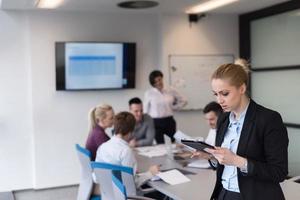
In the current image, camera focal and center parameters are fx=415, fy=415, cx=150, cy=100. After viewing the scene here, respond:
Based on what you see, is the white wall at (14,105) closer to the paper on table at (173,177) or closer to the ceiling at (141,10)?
the ceiling at (141,10)

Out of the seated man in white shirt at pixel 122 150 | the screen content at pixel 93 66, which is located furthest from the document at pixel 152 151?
the screen content at pixel 93 66

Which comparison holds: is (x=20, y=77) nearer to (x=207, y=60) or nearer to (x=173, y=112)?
(x=173, y=112)

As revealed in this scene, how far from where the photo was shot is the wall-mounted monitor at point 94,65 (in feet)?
18.5

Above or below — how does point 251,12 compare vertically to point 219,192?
above

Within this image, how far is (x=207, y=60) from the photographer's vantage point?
6.30 meters

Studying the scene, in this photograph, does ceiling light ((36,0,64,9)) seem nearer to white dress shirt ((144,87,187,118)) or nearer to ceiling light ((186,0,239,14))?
white dress shirt ((144,87,187,118))

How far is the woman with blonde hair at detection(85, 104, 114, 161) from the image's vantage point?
3.80 m

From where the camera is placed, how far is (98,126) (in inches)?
154

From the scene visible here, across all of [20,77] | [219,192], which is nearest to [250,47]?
[20,77]

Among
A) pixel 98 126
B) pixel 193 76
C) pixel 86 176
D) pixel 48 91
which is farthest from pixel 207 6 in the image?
pixel 86 176

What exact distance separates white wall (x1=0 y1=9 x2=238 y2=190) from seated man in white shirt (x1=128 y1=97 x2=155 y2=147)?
1338mm

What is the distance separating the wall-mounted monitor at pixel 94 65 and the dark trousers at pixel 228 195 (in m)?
4.01

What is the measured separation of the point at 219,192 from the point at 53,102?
13.3 feet

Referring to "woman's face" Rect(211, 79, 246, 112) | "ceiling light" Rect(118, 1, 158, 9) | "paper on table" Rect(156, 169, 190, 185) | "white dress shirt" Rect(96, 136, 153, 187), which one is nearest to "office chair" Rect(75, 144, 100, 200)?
"white dress shirt" Rect(96, 136, 153, 187)
